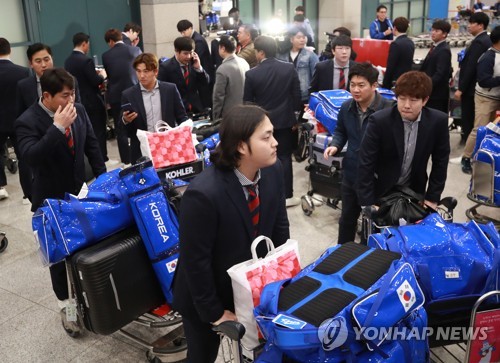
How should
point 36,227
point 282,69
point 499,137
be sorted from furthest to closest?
1. point 282,69
2. point 499,137
3. point 36,227

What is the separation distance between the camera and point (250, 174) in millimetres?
2498

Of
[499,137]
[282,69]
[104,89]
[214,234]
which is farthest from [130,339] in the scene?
[104,89]

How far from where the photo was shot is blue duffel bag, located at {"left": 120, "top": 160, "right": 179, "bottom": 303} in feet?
11.1

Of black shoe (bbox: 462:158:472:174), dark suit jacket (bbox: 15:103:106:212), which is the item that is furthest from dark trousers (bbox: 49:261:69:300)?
black shoe (bbox: 462:158:472:174)

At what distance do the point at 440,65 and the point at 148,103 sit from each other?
4.42 metres

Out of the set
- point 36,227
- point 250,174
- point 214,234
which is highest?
point 250,174

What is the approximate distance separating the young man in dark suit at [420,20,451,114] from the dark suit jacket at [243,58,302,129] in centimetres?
273

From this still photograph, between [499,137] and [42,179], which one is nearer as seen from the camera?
[42,179]

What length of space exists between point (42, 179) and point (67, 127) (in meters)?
0.45

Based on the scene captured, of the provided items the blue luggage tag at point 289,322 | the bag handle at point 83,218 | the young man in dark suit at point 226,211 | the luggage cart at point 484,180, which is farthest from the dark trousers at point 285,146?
the blue luggage tag at point 289,322

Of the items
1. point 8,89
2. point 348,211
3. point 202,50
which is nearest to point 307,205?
point 348,211

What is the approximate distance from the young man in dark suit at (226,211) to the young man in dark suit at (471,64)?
5.49 meters

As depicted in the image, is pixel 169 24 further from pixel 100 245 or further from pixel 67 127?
pixel 100 245

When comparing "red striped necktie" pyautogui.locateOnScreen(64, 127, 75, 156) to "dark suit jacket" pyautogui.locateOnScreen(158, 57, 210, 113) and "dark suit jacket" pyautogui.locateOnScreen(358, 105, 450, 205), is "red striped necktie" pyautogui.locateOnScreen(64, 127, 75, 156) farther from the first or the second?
"dark suit jacket" pyautogui.locateOnScreen(158, 57, 210, 113)
